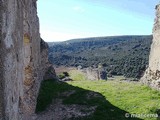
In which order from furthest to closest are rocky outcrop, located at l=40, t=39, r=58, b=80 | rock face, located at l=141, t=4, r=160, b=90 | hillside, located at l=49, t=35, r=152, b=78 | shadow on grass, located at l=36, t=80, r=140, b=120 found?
hillside, located at l=49, t=35, r=152, b=78 → rocky outcrop, located at l=40, t=39, r=58, b=80 → rock face, located at l=141, t=4, r=160, b=90 → shadow on grass, located at l=36, t=80, r=140, b=120

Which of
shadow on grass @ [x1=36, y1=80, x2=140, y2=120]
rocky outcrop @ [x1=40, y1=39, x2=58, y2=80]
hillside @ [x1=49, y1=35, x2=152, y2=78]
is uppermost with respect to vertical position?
rocky outcrop @ [x1=40, y1=39, x2=58, y2=80]

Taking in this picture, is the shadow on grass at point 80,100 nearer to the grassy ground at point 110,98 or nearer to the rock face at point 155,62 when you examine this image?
the grassy ground at point 110,98

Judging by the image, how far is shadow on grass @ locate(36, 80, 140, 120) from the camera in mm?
14594

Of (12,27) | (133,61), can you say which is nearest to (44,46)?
(12,27)

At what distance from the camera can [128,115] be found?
1438 centimetres

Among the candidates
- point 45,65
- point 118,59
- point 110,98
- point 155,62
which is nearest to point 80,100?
point 110,98

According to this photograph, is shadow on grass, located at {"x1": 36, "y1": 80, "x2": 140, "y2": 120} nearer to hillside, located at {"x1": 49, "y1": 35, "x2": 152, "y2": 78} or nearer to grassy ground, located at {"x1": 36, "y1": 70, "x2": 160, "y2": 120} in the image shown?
grassy ground, located at {"x1": 36, "y1": 70, "x2": 160, "y2": 120}

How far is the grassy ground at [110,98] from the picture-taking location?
14734 mm

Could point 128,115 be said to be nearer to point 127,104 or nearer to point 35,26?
point 127,104

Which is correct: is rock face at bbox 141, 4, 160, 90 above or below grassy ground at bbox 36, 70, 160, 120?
above

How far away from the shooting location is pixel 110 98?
56.1 ft

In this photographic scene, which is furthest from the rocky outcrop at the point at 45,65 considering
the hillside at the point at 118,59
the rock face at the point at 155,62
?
the hillside at the point at 118,59

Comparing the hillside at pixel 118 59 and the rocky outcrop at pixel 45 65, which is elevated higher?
the rocky outcrop at pixel 45 65

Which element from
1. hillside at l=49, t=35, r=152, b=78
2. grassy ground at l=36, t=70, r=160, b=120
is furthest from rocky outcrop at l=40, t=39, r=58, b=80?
hillside at l=49, t=35, r=152, b=78
